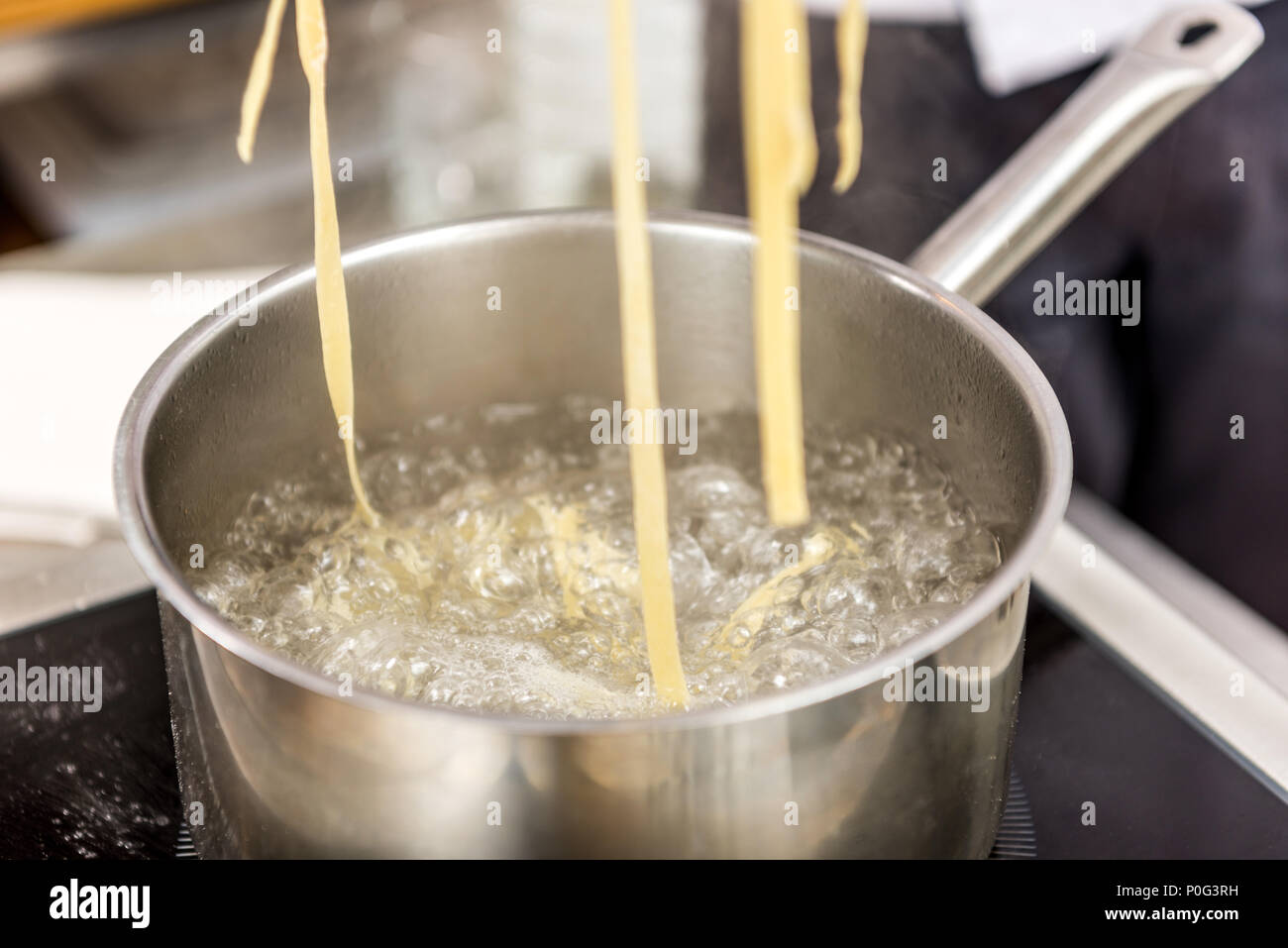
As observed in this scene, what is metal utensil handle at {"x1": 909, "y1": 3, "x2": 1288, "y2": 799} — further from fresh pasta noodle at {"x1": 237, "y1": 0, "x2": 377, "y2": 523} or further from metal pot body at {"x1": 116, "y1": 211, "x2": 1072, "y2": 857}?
fresh pasta noodle at {"x1": 237, "y1": 0, "x2": 377, "y2": 523}

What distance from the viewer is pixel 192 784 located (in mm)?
437

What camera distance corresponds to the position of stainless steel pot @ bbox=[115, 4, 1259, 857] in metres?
0.35

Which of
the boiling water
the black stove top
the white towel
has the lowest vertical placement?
the black stove top

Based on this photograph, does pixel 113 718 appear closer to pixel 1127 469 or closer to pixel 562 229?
pixel 562 229

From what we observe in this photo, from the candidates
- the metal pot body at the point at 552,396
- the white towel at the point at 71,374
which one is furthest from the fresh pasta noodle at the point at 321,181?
the white towel at the point at 71,374

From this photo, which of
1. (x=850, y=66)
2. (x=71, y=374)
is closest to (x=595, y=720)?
(x=850, y=66)

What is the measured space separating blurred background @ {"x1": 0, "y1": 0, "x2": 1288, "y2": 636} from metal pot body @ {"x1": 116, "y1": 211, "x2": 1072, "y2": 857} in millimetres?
204

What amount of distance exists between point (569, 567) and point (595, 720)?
22cm

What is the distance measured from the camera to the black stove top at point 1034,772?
499 millimetres

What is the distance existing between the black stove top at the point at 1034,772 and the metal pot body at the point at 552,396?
74 mm

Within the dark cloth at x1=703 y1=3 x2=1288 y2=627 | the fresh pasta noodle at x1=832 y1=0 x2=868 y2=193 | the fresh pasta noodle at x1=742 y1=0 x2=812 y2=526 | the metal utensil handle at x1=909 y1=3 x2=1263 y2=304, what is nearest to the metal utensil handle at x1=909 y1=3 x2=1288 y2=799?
the metal utensil handle at x1=909 y1=3 x2=1263 y2=304

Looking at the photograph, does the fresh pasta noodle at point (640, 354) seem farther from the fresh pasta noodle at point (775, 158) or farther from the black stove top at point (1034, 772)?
the black stove top at point (1034, 772)

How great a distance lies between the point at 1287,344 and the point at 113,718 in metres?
0.83
